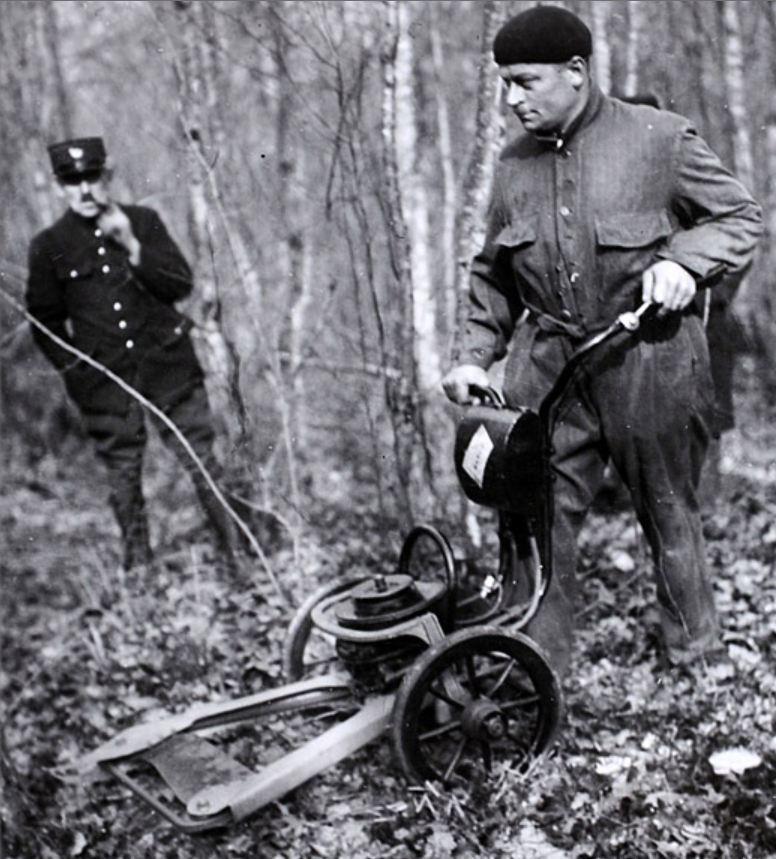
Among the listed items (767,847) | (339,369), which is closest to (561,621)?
(767,847)

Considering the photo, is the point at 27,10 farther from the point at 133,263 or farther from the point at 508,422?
the point at 508,422

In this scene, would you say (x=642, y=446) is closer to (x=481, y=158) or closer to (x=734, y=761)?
(x=734, y=761)

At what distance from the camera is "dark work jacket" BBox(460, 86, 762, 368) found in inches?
152

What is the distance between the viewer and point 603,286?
4016 mm

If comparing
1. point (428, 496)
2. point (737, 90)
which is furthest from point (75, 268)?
point (737, 90)

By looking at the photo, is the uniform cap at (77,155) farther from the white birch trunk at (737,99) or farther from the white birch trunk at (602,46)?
the white birch trunk at (737,99)

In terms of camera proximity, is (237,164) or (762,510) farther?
(237,164)

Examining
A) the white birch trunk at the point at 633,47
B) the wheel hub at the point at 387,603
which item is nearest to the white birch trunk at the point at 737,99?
the white birch trunk at the point at 633,47

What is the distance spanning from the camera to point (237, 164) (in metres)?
8.04

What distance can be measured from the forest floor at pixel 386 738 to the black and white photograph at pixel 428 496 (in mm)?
17

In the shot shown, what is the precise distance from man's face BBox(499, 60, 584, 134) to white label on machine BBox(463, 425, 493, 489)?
1.11 meters

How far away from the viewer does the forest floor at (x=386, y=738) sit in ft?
11.5

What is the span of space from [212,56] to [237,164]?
126 centimetres

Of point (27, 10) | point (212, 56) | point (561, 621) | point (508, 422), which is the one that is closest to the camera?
point (508, 422)
